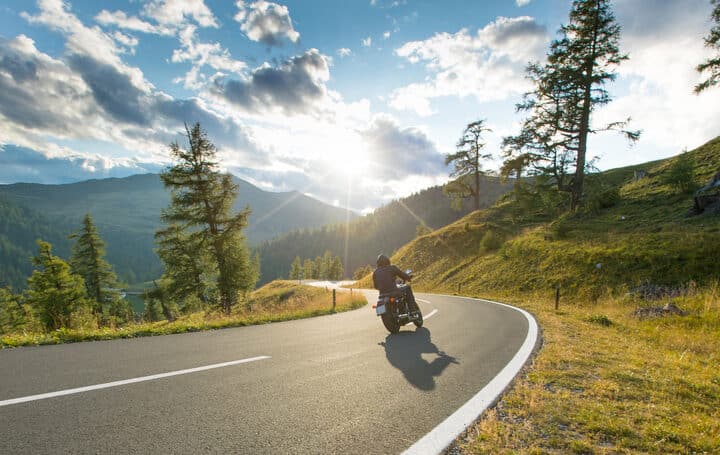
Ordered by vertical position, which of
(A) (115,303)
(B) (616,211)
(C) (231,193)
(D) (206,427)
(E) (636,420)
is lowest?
(A) (115,303)

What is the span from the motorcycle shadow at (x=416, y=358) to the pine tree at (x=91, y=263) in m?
34.9

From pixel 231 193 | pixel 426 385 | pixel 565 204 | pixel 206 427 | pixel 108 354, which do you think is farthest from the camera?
pixel 565 204

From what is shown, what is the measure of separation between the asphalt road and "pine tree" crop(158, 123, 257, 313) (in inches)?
513

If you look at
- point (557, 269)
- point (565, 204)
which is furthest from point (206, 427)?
point (565, 204)

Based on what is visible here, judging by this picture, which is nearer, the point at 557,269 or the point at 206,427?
the point at 206,427

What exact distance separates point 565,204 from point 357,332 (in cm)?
3340

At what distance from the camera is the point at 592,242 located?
794 inches

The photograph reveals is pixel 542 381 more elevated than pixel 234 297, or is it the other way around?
pixel 542 381

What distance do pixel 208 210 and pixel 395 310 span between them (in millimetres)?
15397

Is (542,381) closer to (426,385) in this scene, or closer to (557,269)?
(426,385)

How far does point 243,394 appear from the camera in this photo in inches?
151

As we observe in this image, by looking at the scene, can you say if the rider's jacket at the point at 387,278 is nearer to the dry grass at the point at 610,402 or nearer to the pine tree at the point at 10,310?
the dry grass at the point at 610,402

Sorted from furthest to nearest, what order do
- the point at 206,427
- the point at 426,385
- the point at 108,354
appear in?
the point at 108,354 → the point at 426,385 → the point at 206,427

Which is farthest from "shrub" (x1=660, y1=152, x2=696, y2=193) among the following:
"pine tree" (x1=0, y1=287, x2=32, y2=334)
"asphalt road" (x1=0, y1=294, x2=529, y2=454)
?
"pine tree" (x1=0, y1=287, x2=32, y2=334)
